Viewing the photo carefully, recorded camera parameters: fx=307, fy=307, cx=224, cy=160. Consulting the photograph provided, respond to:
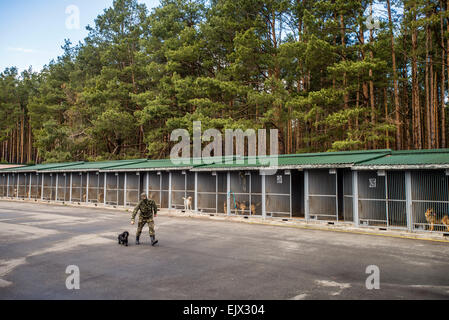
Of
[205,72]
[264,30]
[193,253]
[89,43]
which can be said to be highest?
[89,43]

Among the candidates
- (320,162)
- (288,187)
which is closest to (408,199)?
(320,162)

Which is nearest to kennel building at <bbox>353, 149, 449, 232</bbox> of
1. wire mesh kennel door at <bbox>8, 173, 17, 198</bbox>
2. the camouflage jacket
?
the camouflage jacket

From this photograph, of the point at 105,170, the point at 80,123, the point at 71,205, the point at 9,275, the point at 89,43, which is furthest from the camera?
the point at 89,43

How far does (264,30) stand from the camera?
3391 centimetres

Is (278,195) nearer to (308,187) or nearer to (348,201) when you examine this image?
(308,187)

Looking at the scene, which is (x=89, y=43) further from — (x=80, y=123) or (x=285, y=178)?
(x=285, y=178)

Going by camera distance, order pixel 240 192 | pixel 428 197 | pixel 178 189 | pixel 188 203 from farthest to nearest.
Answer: pixel 178 189 → pixel 188 203 → pixel 240 192 → pixel 428 197

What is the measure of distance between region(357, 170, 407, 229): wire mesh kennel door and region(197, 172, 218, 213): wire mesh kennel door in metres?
9.97

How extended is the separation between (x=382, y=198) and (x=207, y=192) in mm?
11392

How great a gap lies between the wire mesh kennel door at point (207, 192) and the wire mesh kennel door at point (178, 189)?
168 centimetres

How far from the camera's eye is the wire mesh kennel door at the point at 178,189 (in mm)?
23750

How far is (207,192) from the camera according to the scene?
22.2 m
